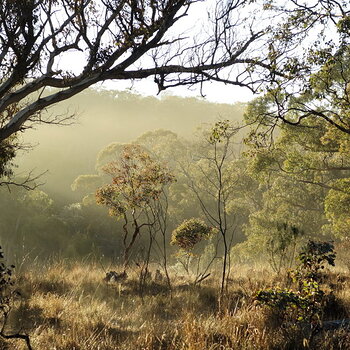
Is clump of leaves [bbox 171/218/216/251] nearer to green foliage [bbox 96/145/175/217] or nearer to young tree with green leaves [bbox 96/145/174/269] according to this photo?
young tree with green leaves [bbox 96/145/174/269]

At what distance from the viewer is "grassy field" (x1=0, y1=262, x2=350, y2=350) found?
3.65 meters

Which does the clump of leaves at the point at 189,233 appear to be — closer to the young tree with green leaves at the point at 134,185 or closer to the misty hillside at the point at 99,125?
the young tree with green leaves at the point at 134,185

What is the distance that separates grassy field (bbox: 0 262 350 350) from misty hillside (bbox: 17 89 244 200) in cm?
3582

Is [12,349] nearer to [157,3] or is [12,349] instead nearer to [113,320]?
[113,320]

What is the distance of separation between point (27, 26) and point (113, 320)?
4506mm

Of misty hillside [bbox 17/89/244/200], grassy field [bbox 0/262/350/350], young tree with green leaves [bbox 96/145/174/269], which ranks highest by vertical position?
misty hillside [bbox 17/89/244/200]

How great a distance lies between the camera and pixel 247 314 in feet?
14.3

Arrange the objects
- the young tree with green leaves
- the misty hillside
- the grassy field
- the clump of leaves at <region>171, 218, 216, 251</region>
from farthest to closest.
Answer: the misty hillside
the young tree with green leaves
the clump of leaves at <region>171, 218, 216, 251</region>
the grassy field

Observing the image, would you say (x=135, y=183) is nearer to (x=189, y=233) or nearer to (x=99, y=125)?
(x=189, y=233)

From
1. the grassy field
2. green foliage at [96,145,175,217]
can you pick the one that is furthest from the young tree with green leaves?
the grassy field

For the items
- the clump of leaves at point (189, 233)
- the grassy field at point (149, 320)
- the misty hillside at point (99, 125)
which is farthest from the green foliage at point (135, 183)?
the misty hillside at point (99, 125)

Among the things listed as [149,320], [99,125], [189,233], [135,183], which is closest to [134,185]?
[135,183]

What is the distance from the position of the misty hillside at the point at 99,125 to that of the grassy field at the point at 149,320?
35.8 m

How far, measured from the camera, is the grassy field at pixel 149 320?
144 inches
